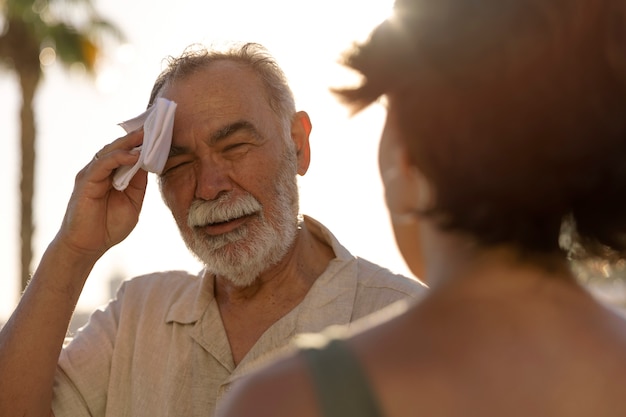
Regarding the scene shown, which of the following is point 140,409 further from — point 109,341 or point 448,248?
point 448,248

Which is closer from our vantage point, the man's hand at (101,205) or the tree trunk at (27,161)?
the man's hand at (101,205)

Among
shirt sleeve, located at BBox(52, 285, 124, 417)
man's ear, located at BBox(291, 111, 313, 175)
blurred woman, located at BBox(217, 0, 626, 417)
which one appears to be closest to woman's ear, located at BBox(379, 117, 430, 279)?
blurred woman, located at BBox(217, 0, 626, 417)

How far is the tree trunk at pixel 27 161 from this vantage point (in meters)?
15.6

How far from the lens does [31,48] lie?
16.0 m

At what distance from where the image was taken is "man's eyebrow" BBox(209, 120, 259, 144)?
3.41m

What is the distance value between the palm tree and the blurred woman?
14.8 meters

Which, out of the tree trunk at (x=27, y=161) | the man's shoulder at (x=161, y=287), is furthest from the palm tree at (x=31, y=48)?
the man's shoulder at (x=161, y=287)

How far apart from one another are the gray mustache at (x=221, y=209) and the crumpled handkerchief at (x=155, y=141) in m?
0.18

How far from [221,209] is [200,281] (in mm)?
376

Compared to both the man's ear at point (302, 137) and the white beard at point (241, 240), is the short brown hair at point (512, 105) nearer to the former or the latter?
the white beard at point (241, 240)

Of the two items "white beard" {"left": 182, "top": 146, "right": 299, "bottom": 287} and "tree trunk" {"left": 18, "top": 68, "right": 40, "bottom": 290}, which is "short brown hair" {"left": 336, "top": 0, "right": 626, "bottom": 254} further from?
"tree trunk" {"left": 18, "top": 68, "right": 40, "bottom": 290}

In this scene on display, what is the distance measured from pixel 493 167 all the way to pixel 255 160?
2.33 metres

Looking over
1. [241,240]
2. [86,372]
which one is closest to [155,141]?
[241,240]

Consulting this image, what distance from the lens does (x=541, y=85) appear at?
1.14 meters
